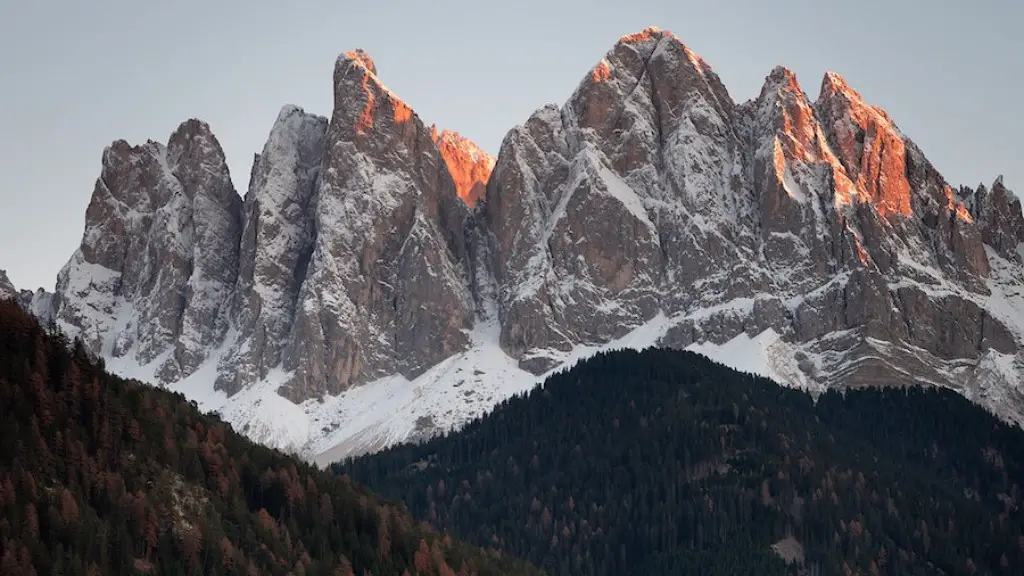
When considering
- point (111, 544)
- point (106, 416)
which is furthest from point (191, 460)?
point (111, 544)

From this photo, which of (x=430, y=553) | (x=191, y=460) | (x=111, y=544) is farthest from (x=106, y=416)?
(x=430, y=553)

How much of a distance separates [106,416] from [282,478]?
58.9 ft

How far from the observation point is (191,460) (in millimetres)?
181750

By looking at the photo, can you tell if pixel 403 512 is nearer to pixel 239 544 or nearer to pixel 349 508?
pixel 349 508

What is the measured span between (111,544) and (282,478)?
2806 cm

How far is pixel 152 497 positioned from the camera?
171m

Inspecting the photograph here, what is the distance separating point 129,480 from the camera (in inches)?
6801

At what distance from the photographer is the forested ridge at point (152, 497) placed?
161125 millimetres

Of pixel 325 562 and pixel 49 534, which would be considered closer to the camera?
pixel 49 534

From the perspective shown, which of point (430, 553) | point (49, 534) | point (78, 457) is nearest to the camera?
point (49, 534)

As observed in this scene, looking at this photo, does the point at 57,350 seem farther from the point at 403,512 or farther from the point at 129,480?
the point at 403,512

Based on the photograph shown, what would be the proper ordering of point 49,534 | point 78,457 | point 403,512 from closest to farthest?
1. point 49,534
2. point 78,457
3. point 403,512

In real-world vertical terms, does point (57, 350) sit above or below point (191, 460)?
above

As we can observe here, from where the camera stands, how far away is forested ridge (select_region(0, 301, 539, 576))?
161 metres
